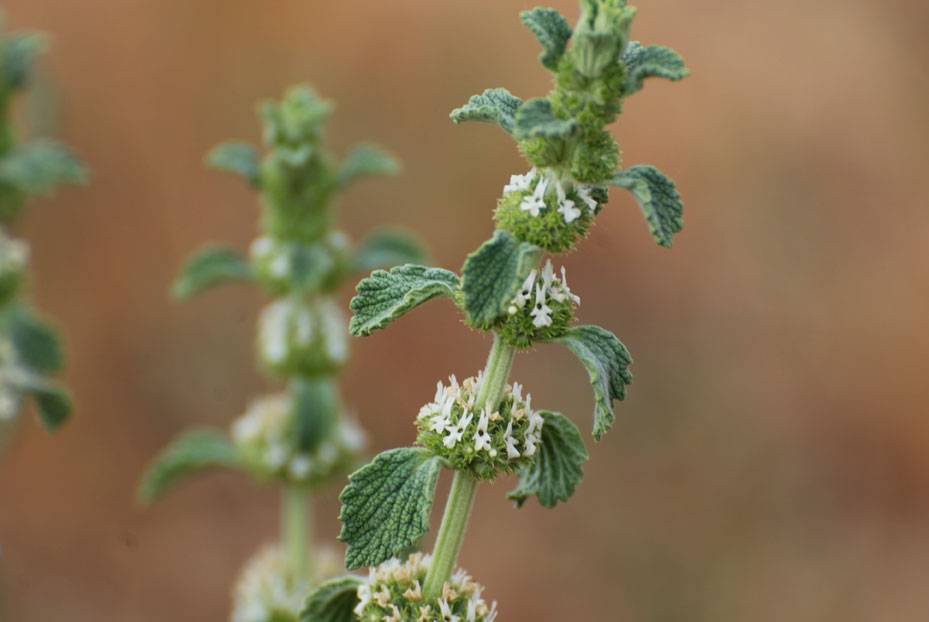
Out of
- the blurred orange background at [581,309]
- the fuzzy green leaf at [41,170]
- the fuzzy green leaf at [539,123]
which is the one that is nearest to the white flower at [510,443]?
the fuzzy green leaf at [539,123]

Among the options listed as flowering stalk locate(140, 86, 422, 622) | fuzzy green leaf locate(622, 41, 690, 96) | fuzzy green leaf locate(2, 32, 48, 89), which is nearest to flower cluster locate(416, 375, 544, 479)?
fuzzy green leaf locate(622, 41, 690, 96)

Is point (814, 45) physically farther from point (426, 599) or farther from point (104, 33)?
point (426, 599)

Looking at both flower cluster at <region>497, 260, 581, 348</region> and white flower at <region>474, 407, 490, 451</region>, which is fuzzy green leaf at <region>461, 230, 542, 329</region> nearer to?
flower cluster at <region>497, 260, 581, 348</region>

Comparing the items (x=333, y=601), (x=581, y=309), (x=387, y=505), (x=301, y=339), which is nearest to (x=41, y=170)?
(x=301, y=339)

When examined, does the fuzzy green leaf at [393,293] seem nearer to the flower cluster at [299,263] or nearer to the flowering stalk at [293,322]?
the flowering stalk at [293,322]

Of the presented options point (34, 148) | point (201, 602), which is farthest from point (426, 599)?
point (201, 602)

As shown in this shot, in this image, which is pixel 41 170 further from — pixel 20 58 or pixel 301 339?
pixel 301 339

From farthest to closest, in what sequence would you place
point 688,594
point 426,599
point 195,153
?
point 195,153 → point 688,594 → point 426,599
